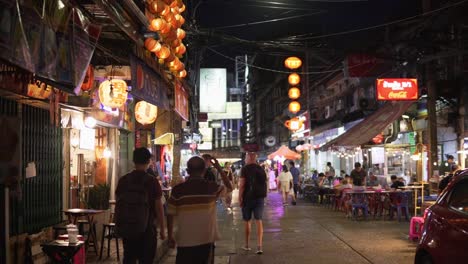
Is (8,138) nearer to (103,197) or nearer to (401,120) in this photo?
(103,197)

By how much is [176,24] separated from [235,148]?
68.6 meters

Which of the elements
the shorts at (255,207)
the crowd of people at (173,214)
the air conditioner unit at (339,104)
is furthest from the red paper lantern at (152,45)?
the air conditioner unit at (339,104)

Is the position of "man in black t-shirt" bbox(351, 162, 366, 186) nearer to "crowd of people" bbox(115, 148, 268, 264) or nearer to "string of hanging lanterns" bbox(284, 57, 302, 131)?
"string of hanging lanterns" bbox(284, 57, 302, 131)

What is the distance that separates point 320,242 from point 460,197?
632 cm

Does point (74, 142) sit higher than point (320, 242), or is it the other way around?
point (74, 142)

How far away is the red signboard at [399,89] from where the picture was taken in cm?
1970

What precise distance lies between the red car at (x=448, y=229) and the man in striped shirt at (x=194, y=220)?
2.52 meters

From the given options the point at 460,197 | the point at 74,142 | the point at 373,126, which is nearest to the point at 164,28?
the point at 74,142

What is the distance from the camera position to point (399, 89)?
19734mm

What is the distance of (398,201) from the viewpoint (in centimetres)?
1636

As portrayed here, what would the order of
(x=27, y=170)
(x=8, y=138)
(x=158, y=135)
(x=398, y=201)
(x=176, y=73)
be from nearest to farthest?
1. (x=8, y=138)
2. (x=27, y=170)
3. (x=176, y=73)
4. (x=398, y=201)
5. (x=158, y=135)

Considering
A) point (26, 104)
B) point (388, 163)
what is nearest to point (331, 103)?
point (388, 163)

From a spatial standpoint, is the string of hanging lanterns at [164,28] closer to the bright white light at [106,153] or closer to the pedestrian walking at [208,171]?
the pedestrian walking at [208,171]

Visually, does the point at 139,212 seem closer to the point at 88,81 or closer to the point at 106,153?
the point at 88,81
